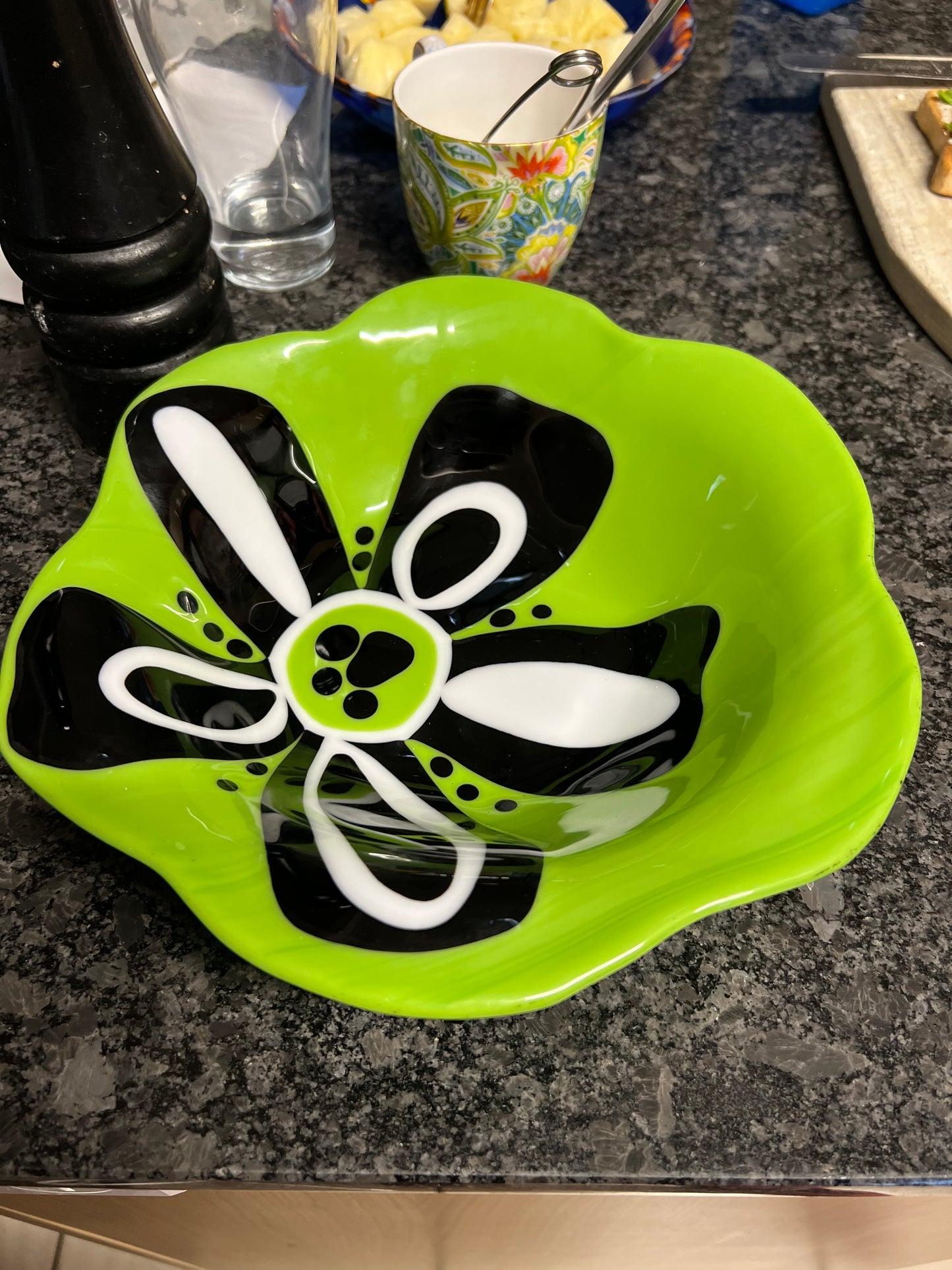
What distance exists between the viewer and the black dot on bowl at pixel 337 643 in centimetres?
46

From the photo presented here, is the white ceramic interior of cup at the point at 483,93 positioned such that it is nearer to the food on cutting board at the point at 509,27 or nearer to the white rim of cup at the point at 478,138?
the white rim of cup at the point at 478,138

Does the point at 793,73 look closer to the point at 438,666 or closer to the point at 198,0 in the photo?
the point at 198,0

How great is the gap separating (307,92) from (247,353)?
25 centimetres

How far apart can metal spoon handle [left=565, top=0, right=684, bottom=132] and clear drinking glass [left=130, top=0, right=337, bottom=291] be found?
0.16 m

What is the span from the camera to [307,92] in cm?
60

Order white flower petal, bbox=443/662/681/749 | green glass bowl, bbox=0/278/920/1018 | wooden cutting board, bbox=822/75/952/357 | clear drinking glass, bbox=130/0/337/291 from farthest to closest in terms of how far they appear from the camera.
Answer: wooden cutting board, bbox=822/75/952/357 < clear drinking glass, bbox=130/0/337/291 < white flower petal, bbox=443/662/681/749 < green glass bowl, bbox=0/278/920/1018

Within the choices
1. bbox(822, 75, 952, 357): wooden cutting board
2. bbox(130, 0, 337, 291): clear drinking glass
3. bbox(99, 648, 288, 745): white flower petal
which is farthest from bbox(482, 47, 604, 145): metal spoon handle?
bbox(99, 648, 288, 745): white flower petal

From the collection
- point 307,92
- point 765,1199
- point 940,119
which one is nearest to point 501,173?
point 307,92

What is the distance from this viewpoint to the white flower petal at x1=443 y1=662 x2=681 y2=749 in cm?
43

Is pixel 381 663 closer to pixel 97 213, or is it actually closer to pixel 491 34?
pixel 97 213

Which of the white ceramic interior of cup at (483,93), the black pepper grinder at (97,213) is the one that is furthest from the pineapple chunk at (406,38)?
the black pepper grinder at (97,213)

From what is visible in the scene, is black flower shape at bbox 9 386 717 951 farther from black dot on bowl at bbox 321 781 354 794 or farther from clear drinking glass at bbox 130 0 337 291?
clear drinking glass at bbox 130 0 337 291

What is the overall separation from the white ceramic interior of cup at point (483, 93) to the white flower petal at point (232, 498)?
28 centimetres

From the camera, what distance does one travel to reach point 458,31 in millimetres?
722
